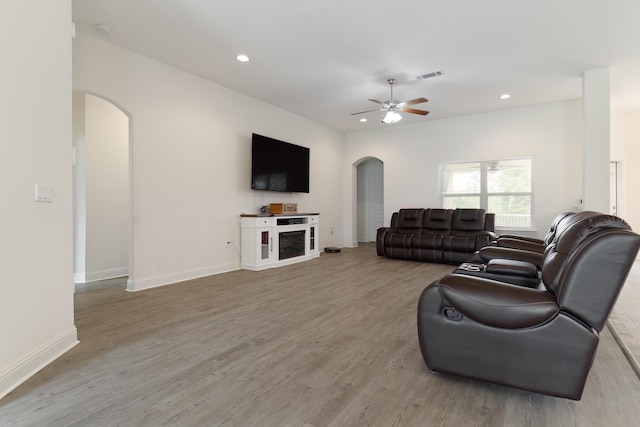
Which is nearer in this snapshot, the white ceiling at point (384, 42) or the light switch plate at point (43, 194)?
the light switch plate at point (43, 194)

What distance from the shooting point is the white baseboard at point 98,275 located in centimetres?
437

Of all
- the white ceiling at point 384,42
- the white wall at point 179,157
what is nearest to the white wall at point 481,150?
the white ceiling at point 384,42

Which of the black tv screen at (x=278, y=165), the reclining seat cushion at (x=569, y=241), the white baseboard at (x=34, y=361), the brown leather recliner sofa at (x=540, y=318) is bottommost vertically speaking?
the white baseboard at (x=34, y=361)

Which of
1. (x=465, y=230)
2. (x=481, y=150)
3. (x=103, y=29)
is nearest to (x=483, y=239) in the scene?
(x=465, y=230)

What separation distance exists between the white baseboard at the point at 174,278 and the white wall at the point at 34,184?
162cm

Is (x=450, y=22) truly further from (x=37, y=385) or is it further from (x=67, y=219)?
(x=37, y=385)

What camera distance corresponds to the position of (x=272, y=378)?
1884mm

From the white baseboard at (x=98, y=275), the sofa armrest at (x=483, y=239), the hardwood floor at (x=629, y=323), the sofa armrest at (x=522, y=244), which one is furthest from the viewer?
the sofa armrest at (x=483, y=239)

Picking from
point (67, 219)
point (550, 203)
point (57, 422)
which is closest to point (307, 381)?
point (57, 422)

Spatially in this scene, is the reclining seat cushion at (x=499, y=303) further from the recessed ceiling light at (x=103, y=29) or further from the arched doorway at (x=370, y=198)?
the arched doorway at (x=370, y=198)

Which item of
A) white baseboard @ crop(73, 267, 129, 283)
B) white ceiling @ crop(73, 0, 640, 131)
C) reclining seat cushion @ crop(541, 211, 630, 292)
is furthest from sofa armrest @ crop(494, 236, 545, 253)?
white baseboard @ crop(73, 267, 129, 283)

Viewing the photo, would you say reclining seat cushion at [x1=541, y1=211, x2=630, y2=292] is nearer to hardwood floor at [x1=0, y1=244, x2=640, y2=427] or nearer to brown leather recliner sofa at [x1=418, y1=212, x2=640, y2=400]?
brown leather recliner sofa at [x1=418, y1=212, x2=640, y2=400]

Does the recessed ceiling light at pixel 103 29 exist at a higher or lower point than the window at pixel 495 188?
higher

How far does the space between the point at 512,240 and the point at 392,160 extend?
4.13 meters
